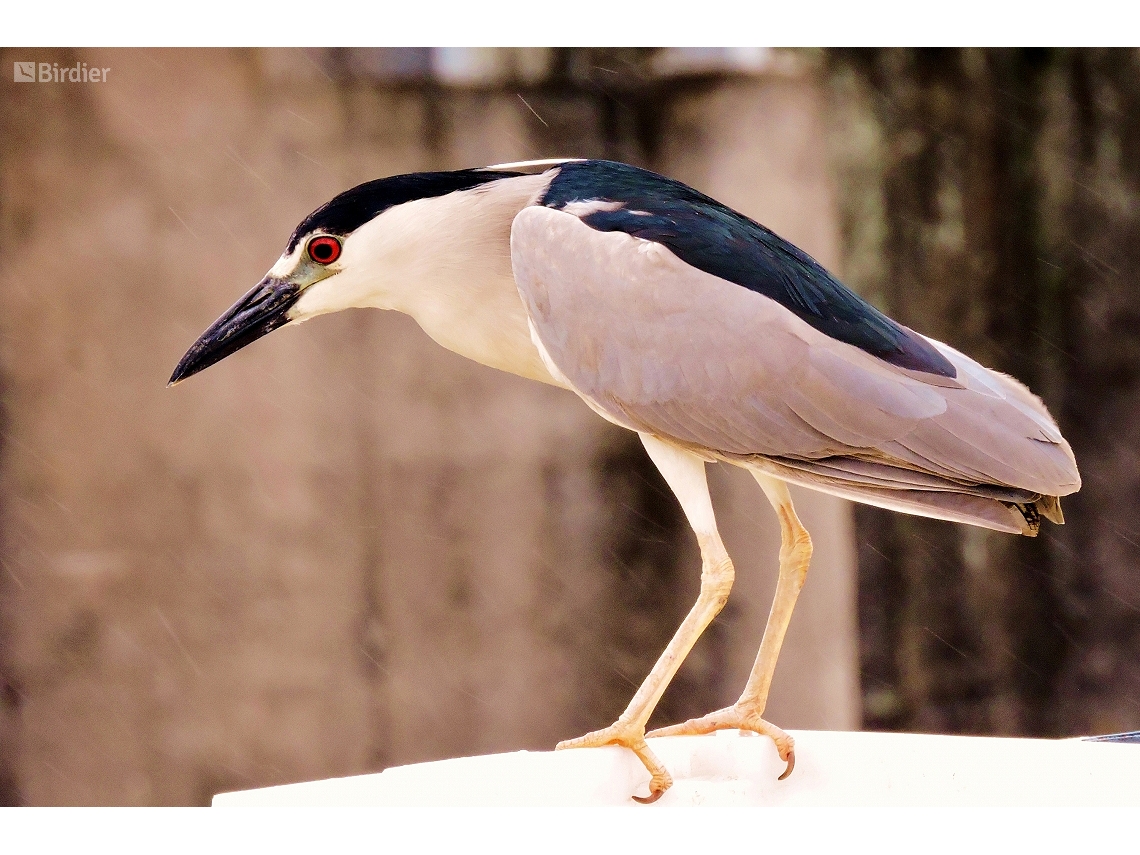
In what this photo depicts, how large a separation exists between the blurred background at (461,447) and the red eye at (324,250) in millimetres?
1004

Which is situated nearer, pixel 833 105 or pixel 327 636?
pixel 327 636

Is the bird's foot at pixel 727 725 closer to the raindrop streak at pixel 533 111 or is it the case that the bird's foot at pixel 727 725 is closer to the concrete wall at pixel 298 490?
the concrete wall at pixel 298 490

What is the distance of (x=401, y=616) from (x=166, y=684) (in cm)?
56

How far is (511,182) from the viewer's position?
2.09 metres

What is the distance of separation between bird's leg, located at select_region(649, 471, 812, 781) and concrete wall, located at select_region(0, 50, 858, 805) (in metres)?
0.99

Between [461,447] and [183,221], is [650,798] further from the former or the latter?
[183,221]

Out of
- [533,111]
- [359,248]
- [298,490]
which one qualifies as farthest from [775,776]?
[533,111]

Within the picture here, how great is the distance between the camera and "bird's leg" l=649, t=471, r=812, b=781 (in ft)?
6.49

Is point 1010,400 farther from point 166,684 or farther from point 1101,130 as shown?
point 166,684

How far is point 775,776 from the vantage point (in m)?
1.82

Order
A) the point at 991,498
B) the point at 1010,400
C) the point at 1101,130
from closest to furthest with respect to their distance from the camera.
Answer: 1. the point at 991,498
2. the point at 1010,400
3. the point at 1101,130

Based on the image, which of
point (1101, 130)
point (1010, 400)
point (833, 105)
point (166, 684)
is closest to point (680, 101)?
point (833, 105)

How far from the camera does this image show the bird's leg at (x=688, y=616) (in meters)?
1.79

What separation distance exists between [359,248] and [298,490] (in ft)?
3.67
